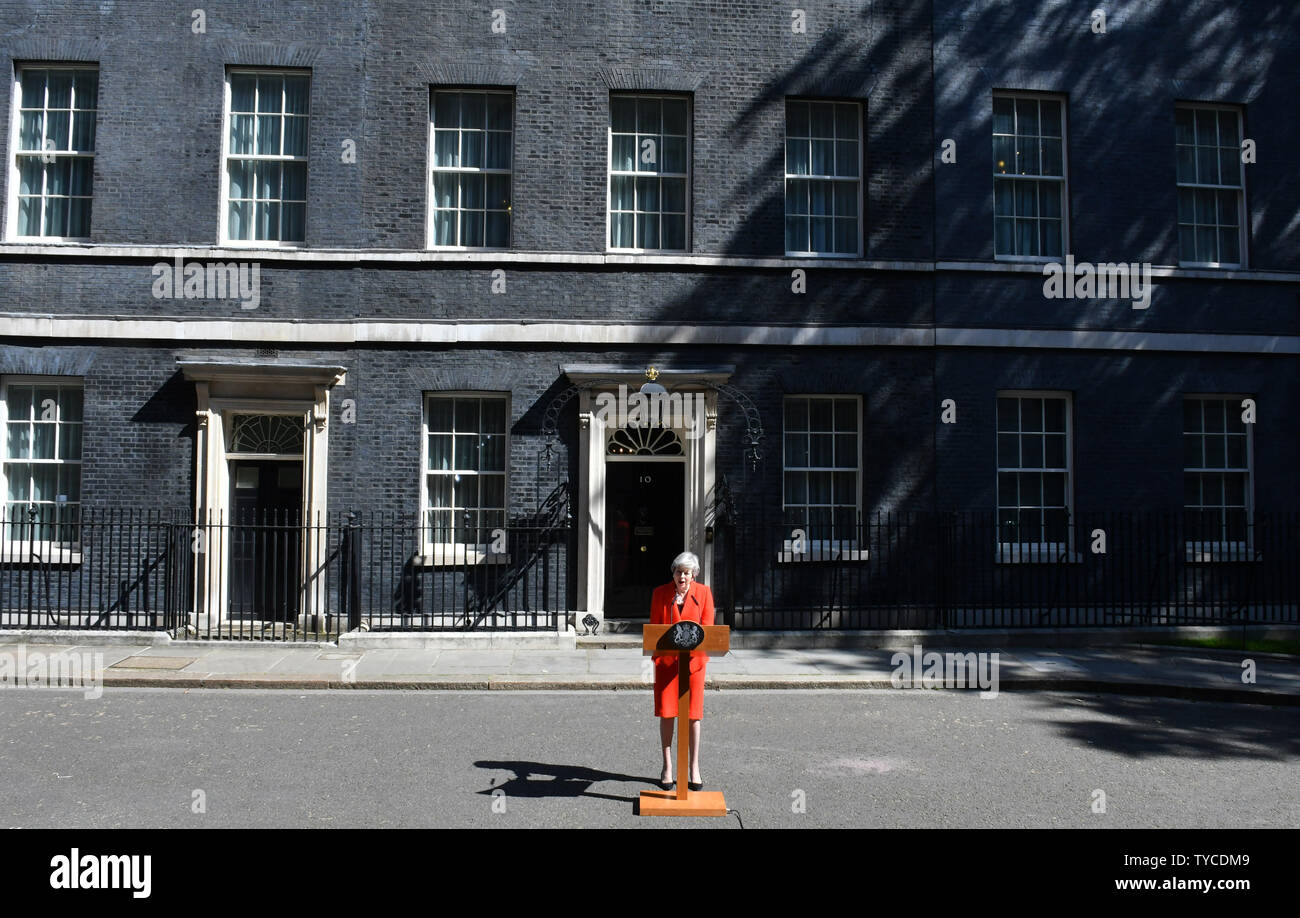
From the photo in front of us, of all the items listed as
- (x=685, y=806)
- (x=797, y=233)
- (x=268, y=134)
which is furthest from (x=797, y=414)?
(x=685, y=806)

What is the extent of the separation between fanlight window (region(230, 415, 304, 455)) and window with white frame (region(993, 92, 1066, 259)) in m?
10.6

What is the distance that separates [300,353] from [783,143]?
7.51 meters

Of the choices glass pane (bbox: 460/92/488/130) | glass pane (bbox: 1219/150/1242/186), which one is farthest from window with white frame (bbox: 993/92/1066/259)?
glass pane (bbox: 460/92/488/130)

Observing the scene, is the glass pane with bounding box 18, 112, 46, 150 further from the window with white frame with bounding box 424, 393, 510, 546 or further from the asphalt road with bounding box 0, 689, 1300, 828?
the asphalt road with bounding box 0, 689, 1300, 828

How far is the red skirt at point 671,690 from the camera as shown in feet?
22.4

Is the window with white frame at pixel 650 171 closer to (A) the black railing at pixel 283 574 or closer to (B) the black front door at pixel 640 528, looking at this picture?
(B) the black front door at pixel 640 528

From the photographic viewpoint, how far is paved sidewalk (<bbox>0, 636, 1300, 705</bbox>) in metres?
11.0

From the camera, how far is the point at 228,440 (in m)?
14.2

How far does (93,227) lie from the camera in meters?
14.2

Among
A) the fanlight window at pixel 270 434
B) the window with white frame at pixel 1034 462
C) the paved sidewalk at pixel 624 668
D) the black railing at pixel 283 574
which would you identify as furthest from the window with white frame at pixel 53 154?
the window with white frame at pixel 1034 462

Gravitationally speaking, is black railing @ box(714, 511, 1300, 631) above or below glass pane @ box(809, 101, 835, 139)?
below

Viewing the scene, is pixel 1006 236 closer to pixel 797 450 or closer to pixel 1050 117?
pixel 1050 117

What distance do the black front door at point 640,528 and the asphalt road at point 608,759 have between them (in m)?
3.59

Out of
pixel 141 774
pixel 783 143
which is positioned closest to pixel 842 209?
pixel 783 143
